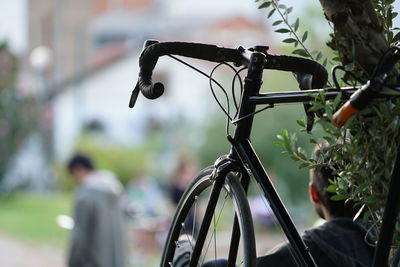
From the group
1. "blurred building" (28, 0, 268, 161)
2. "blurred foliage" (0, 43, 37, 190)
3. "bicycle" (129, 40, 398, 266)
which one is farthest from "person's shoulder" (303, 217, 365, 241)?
"blurred building" (28, 0, 268, 161)

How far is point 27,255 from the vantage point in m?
16.8

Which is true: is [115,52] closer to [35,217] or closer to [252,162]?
[35,217]

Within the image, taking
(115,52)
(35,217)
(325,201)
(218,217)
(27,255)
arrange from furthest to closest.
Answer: (115,52)
(35,217)
(27,255)
(325,201)
(218,217)

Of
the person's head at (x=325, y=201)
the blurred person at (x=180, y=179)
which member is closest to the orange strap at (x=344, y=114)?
the person's head at (x=325, y=201)

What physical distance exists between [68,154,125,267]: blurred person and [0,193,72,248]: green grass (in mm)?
9723

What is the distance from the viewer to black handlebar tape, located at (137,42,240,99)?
6.98 feet

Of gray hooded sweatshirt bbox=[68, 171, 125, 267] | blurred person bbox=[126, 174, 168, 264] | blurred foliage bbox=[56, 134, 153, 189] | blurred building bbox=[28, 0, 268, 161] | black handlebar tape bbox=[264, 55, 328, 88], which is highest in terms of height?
blurred building bbox=[28, 0, 268, 161]

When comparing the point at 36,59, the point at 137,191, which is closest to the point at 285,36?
the point at 137,191

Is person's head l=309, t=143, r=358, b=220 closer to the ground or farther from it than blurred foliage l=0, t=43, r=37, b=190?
closer to the ground

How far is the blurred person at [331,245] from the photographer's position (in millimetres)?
2566

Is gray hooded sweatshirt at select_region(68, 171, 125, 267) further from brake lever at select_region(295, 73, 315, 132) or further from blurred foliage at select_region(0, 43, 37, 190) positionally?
blurred foliage at select_region(0, 43, 37, 190)

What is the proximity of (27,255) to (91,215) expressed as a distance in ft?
27.3

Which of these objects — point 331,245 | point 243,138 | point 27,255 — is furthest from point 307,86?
point 27,255

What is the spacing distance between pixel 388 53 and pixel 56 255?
15.9m
